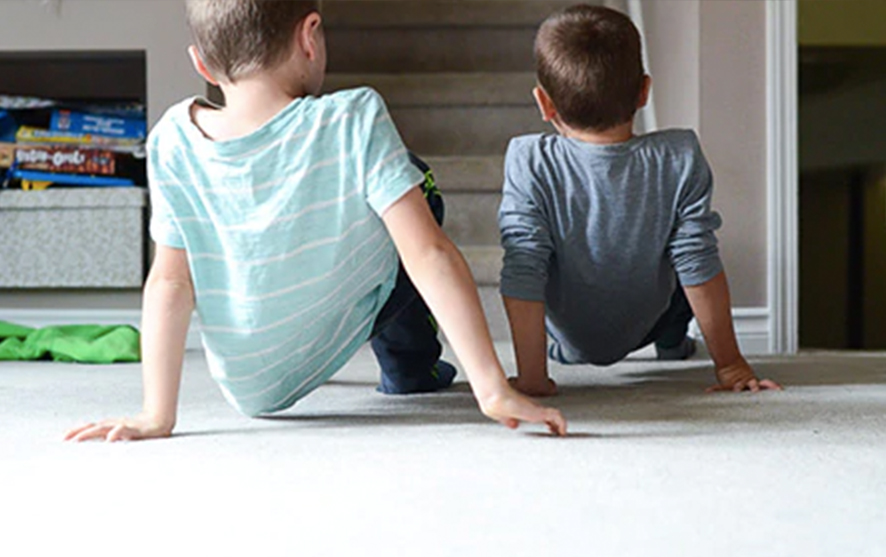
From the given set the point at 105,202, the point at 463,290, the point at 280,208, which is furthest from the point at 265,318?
the point at 105,202

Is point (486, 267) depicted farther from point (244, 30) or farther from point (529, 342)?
point (244, 30)

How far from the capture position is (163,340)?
1.33 meters

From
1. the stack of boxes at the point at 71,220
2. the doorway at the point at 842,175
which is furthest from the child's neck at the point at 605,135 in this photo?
the doorway at the point at 842,175

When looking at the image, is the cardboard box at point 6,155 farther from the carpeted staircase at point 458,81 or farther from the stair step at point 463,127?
the stair step at point 463,127

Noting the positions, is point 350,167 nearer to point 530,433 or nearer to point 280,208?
point 280,208

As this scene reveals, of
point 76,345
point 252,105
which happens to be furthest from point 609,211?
point 76,345

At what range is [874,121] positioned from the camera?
4.39m

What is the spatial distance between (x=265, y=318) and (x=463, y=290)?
0.82ft

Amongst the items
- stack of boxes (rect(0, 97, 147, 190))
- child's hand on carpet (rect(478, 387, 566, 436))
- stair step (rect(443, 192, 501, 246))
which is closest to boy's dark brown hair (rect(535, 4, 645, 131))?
child's hand on carpet (rect(478, 387, 566, 436))

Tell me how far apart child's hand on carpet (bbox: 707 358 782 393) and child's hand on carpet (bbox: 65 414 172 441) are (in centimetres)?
77

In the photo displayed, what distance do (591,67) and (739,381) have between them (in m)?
0.49

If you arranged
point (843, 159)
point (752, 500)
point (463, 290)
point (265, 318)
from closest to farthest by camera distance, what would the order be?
point (752, 500)
point (463, 290)
point (265, 318)
point (843, 159)

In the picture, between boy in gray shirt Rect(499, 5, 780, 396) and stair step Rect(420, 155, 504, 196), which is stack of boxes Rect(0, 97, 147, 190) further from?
boy in gray shirt Rect(499, 5, 780, 396)

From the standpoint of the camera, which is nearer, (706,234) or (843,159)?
(706,234)
